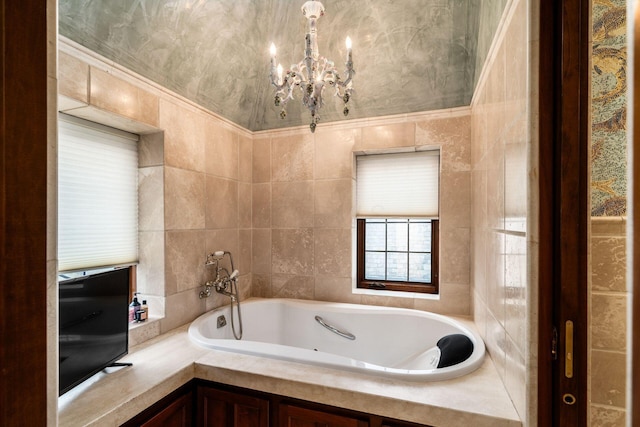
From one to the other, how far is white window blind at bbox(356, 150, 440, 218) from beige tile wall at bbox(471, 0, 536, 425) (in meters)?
0.64

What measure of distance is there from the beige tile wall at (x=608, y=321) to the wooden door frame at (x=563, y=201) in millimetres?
68

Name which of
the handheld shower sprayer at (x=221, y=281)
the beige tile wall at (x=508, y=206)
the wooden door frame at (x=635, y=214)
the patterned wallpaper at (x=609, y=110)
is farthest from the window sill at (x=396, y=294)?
the wooden door frame at (x=635, y=214)

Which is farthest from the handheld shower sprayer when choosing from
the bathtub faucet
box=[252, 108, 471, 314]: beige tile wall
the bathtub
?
box=[252, 108, 471, 314]: beige tile wall

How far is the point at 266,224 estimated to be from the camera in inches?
115

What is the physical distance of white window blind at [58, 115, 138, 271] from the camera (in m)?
1.70

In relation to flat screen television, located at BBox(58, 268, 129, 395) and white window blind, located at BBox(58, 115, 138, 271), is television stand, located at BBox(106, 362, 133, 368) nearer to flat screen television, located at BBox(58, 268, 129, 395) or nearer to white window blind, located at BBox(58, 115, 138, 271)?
flat screen television, located at BBox(58, 268, 129, 395)

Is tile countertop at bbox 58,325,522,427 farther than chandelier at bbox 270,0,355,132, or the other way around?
chandelier at bbox 270,0,355,132

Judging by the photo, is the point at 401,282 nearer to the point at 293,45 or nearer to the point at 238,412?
the point at 238,412

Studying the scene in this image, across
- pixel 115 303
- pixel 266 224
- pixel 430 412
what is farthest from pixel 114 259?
pixel 430 412

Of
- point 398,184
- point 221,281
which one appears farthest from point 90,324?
point 398,184

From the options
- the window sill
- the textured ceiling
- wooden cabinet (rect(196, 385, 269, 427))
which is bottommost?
wooden cabinet (rect(196, 385, 269, 427))

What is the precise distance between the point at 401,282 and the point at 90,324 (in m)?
2.21

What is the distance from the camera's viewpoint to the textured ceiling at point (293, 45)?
1.74 m
